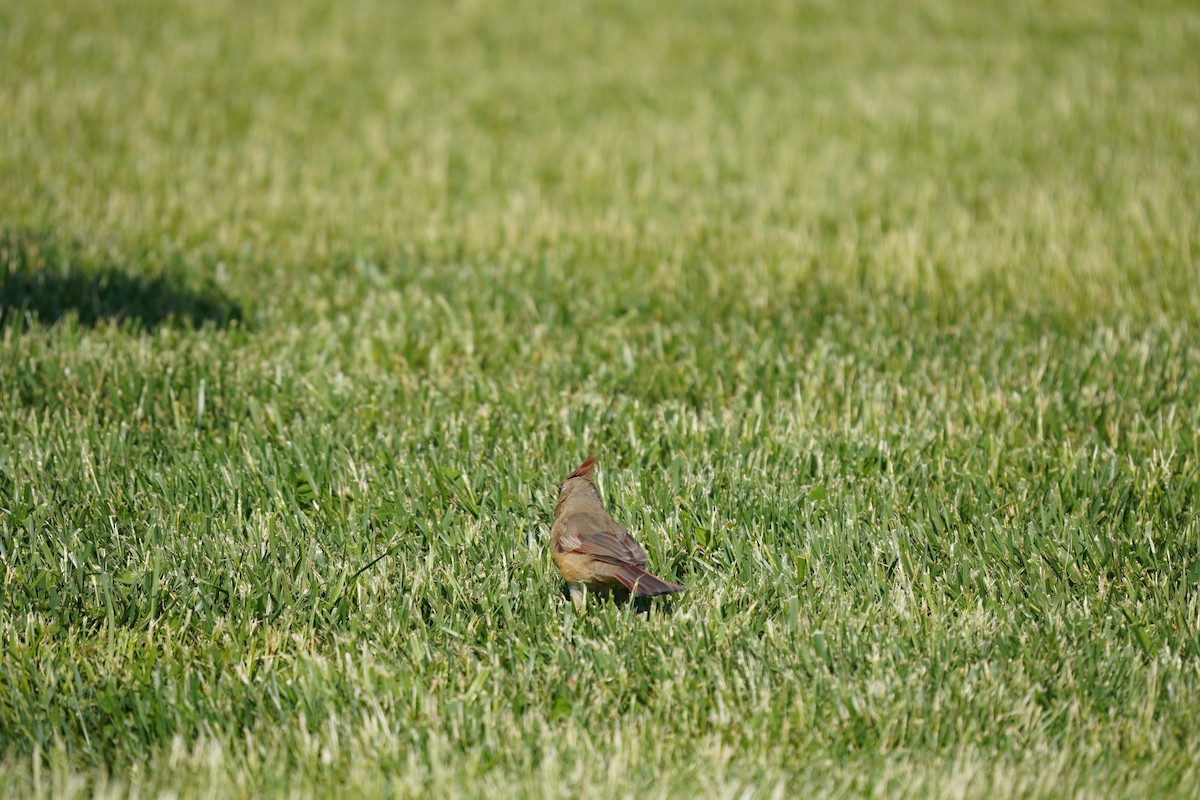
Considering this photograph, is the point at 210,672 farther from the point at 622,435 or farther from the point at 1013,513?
the point at 1013,513

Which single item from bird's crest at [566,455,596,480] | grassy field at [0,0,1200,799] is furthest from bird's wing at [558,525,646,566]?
bird's crest at [566,455,596,480]

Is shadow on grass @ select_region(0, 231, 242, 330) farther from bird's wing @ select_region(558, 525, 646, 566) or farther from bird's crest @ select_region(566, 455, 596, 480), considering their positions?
bird's wing @ select_region(558, 525, 646, 566)

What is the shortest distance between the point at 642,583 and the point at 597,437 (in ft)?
5.10

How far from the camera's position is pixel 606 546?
3.50 m

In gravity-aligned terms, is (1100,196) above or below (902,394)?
above

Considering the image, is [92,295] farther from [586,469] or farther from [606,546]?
[606,546]

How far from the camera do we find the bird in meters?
3.39

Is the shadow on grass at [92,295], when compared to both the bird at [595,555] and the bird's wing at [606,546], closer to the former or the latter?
the bird at [595,555]

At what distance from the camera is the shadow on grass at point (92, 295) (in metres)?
6.00

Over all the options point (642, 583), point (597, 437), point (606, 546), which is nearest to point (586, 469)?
point (606, 546)

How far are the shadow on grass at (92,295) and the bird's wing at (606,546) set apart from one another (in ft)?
10.2

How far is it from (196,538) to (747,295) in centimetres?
354

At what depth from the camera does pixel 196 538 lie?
400 cm

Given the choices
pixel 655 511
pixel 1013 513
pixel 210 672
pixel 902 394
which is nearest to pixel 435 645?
pixel 210 672
